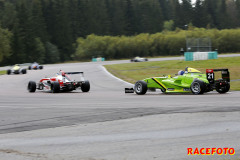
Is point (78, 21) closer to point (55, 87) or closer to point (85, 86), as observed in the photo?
point (85, 86)

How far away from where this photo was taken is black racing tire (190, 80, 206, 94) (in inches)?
592

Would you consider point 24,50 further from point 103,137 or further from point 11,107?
point 103,137

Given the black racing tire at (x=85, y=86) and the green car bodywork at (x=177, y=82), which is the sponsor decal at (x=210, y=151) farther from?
the black racing tire at (x=85, y=86)

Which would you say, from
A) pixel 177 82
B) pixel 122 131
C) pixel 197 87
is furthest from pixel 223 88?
pixel 122 131

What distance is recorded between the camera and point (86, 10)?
122250mm

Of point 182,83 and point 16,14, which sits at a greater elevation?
point 16,14

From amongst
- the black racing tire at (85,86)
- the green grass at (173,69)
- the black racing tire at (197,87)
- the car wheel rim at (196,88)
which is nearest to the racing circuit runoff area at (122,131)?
the black racing tire at (197,87)

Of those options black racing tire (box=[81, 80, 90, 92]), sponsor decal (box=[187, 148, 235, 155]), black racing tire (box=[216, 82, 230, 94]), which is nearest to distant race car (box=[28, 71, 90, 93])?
black racing tire (box=[81, 80, 90, 92])

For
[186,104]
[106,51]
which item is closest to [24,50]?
[106,51]

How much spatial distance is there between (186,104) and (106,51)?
88.7m

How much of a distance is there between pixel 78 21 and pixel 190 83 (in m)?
107

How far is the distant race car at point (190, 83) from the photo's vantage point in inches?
603

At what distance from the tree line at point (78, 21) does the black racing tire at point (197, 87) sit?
202ft

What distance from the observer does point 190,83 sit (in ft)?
51.9
